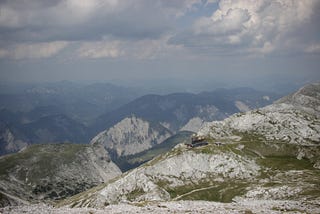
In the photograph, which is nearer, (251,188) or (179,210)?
(179,210)

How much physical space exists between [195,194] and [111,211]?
126 metres

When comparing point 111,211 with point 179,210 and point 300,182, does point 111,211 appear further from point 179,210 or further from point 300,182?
point 300,182

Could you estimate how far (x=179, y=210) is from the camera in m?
80.6

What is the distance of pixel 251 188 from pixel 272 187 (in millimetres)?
15170

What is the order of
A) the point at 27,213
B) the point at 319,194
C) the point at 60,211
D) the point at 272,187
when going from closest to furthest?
the point at 27,213
the point at 60,211
the point at 319,194
the point at 272,187

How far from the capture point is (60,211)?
251 feet

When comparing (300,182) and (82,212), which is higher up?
(82,212)

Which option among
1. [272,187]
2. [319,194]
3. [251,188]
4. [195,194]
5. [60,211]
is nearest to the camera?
[60,211]

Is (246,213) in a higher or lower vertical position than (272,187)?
higher

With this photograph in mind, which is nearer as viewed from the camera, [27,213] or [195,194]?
[27,213]

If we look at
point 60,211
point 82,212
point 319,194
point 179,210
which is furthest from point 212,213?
point 319,194

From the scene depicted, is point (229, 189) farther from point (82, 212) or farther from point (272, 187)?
point (82, 212)

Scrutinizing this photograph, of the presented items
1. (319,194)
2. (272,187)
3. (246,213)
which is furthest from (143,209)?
(272,187)

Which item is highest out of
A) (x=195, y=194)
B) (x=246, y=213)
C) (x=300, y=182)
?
(x=246, y=213)
